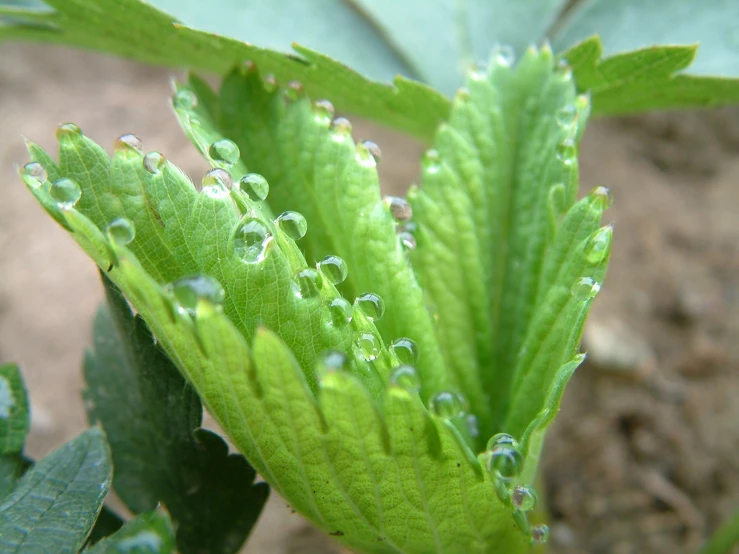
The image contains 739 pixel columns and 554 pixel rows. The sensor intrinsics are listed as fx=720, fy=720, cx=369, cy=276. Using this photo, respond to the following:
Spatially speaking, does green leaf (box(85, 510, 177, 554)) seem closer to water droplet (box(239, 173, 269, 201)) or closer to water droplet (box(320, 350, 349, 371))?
water droplet (box(320, 350, 349, 371))

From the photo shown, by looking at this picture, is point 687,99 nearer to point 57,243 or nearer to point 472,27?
point 472,27

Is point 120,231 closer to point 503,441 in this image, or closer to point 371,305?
point 371,305

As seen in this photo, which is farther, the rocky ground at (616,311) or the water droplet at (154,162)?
the rocky ground at (616,311)

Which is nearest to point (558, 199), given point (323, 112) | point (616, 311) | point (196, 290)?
point (323, 112)

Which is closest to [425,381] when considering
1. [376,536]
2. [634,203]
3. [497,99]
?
[376,536]

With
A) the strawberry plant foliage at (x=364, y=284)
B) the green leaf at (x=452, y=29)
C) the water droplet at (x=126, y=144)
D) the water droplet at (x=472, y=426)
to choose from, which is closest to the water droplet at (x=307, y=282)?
the strawberry plant foliage at (x=364, y=284)

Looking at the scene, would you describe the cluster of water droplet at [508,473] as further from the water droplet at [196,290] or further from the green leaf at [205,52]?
the green leaf at [205,52]
